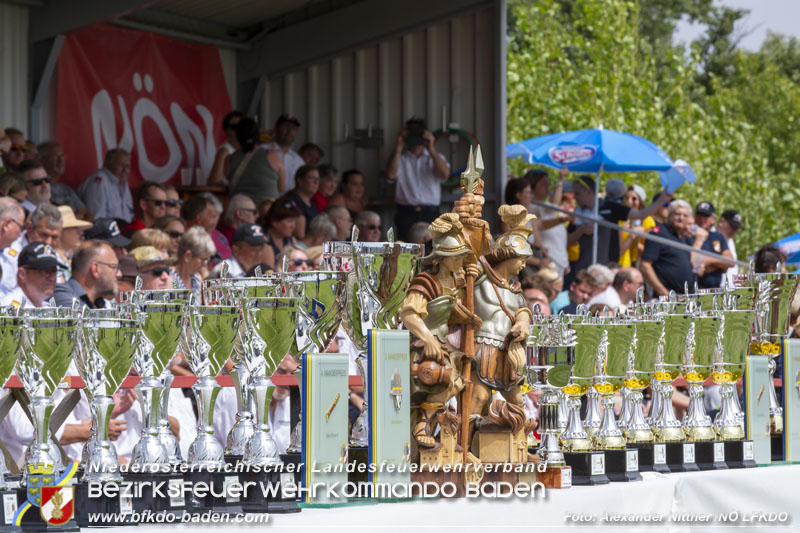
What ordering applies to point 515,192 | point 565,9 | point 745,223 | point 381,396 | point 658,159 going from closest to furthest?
point 381,396 < point 515,192 < point 658,159 < point 745,223 < point 565,9

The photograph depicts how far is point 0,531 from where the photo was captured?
6.58 feet

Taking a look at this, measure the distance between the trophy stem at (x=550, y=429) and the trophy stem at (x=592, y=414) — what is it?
207mm

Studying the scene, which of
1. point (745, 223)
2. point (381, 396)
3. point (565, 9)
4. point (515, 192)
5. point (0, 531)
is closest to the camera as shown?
point (0, 531)

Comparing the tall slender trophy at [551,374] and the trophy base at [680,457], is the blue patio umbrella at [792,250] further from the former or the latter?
the tall slender trophy at [551,374]

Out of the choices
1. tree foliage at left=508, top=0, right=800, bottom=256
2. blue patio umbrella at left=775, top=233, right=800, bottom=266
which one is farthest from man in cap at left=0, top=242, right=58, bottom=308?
Result: tree foliage at left=508, top=0, right=800, bottom=256

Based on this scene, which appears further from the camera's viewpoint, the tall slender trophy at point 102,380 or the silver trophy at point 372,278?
the silver trophy at point 372,278

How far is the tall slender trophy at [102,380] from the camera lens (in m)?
2.11

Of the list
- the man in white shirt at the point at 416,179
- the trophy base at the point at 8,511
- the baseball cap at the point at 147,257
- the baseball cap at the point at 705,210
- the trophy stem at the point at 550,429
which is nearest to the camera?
the trophy base at the point at 8,511

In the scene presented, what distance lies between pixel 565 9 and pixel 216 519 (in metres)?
29.6

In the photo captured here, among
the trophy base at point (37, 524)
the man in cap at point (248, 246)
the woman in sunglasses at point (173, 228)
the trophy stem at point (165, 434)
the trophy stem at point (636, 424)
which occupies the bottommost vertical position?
the trophy base at point (37, 524)

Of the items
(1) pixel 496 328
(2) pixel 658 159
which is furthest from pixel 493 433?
(2) pixel 658 159

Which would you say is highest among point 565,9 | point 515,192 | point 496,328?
point 565,9

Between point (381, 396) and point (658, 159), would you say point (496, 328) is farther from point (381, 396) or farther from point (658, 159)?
point (658, 159)

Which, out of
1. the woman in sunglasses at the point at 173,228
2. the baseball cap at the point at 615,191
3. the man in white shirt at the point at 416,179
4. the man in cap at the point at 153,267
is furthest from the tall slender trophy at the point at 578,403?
the baseball cap at the point at 615,191
